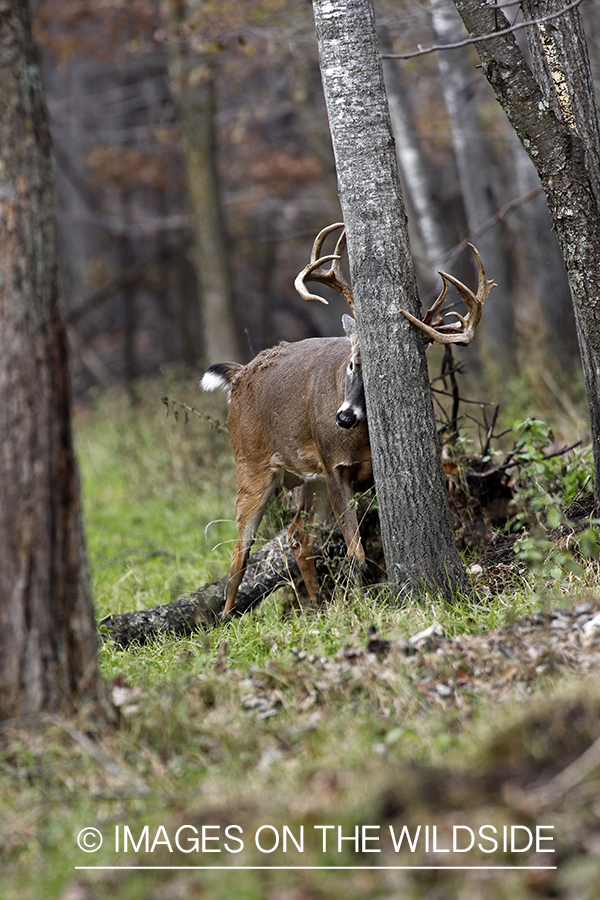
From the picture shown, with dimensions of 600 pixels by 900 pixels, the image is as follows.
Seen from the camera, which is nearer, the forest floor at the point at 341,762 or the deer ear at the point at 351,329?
the forest floor at the point at 341,762

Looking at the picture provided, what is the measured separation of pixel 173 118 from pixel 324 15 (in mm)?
17006

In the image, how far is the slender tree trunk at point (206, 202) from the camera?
44.1ft

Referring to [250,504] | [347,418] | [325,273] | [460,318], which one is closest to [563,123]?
[460,318]

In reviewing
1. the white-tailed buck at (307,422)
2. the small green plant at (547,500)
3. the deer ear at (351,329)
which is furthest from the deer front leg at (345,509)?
the small green plant at (547,500)

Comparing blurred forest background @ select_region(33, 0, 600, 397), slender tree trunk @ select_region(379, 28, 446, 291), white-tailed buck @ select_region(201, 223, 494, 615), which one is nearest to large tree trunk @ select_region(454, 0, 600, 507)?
white-tailed buck @ select_region(201, 223, 494, 615)

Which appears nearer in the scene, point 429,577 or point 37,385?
point 37,385

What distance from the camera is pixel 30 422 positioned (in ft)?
10.7

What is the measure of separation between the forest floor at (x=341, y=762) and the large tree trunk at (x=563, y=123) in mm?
1309

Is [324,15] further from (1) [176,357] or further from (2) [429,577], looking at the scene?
(1) [176,357]

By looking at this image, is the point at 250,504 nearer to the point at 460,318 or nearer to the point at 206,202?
the point at 460,318

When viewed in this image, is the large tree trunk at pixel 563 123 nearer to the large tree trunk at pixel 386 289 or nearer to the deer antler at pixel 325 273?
the large tree trunk at pixel 386 289

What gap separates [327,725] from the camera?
3412mm

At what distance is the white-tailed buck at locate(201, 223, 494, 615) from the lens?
5125mm

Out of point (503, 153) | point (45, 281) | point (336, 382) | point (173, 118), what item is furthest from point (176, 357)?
point (45, 281)
